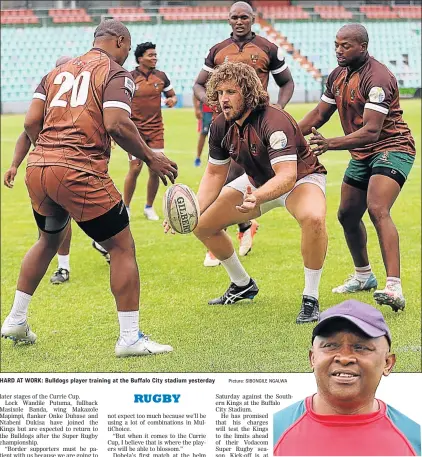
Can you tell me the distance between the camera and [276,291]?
817cm

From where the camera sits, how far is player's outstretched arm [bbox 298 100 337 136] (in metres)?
6.65

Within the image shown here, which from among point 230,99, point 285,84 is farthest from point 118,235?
point 285,84

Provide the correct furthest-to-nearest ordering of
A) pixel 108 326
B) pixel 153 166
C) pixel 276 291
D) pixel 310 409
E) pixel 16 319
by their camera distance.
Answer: pixel 276 291, pixel 108 326, pixel 16 319, pixel 153 166, pixel 310 409

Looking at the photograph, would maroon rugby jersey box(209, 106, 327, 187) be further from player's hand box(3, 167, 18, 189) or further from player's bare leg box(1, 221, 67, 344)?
player's hand box(3, 167, 18, 189)

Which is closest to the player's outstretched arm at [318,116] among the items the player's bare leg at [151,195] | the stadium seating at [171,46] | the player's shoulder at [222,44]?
the player's shoulder at [222,44]

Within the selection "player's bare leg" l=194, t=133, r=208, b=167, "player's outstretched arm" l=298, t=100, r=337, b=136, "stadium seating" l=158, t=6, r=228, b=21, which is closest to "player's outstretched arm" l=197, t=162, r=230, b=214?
"player's outstretched arm" l=298, t=100, r=337, b=136

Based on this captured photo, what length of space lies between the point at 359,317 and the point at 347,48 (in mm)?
3605

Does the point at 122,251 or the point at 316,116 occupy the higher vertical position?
the point at 316,116

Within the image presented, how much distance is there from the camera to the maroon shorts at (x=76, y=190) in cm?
583

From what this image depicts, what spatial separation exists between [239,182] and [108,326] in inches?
59.4

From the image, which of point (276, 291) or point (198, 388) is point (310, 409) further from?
point (276, 291)

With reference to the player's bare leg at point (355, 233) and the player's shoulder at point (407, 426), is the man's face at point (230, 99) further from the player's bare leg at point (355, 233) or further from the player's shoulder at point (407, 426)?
the player's shoulder at point (407, 426)

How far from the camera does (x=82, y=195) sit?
584 cm

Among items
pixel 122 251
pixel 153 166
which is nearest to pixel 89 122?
pixel 153 166
